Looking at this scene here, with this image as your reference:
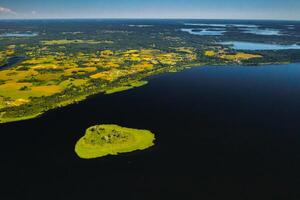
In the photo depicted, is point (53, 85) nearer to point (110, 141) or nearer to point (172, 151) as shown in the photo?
point (110, 141)

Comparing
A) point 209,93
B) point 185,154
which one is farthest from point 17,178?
point 209,93

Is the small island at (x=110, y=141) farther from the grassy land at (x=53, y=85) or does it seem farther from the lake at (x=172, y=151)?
the grassy land at (x=53, y=85)

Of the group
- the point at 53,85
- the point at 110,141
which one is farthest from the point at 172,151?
the point at 53,85

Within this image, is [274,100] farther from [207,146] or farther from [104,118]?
[104,118]

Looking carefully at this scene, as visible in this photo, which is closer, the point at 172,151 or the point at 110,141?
the point at 172,151

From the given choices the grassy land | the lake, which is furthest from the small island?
the grassy land

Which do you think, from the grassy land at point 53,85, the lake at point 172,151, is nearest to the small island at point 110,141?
the lake at point 172,151

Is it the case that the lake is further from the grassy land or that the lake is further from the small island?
the grassy land
